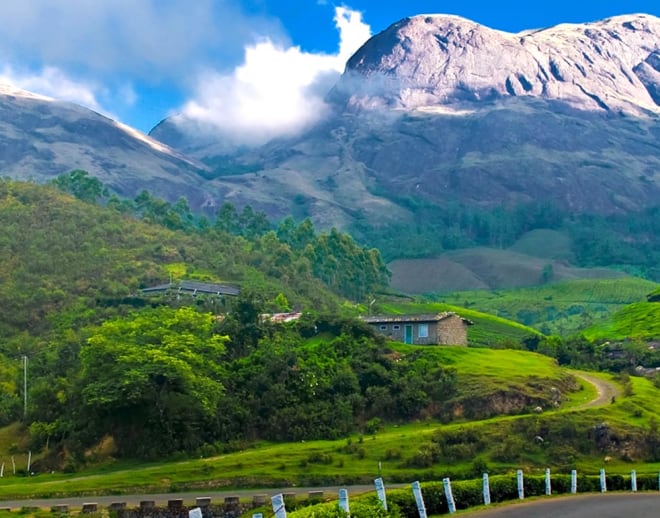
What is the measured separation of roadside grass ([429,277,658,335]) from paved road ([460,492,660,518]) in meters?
87.7

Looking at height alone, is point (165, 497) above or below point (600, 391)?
below

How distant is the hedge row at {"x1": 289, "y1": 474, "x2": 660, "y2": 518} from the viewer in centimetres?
1733

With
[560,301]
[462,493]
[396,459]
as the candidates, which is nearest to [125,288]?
[396,459]

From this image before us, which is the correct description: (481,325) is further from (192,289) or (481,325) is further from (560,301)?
(560,301)

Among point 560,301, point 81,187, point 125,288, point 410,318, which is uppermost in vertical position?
point 81,187

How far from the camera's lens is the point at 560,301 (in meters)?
145

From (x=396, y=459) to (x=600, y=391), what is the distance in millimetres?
20732

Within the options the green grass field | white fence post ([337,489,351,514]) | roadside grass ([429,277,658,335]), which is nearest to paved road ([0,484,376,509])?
white fence post ([337,489,351,514])

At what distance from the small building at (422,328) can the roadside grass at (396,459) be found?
16.9 metres

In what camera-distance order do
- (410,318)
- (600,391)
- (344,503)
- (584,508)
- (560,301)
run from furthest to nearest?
(560,301) < (410,318) < (600,391) < (584,508) < (344,503)

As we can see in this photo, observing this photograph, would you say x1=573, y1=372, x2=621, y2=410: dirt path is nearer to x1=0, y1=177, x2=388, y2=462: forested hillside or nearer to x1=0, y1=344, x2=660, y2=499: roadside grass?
x1=0, y1=344, x2=660, y2=499: roadside grass

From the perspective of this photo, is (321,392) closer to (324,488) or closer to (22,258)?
(324,488)

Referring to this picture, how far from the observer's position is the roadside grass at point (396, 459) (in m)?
43.2

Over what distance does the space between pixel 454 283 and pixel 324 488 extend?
149 metres
